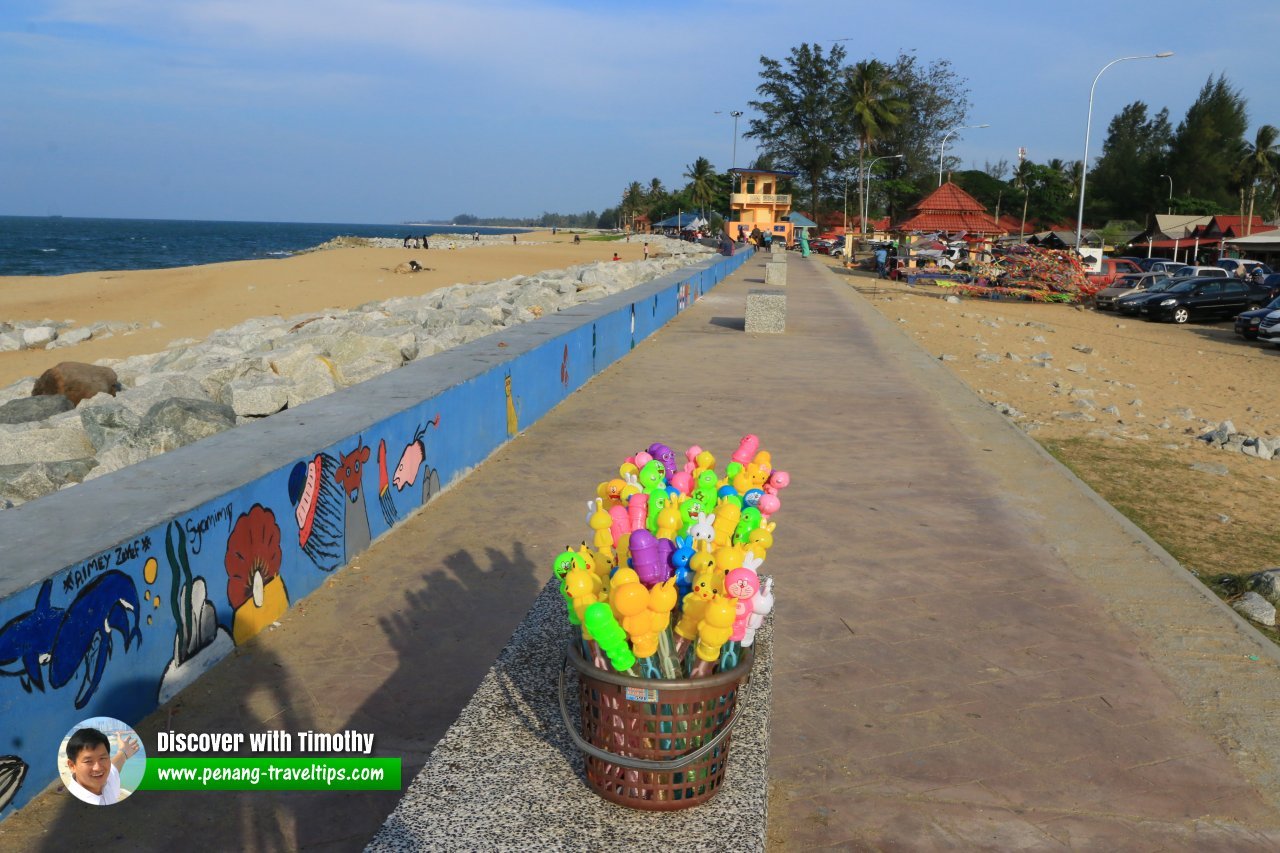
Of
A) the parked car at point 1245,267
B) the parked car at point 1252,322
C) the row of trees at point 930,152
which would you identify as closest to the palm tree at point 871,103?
the row of trees at point 930,152

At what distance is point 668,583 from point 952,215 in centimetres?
5773

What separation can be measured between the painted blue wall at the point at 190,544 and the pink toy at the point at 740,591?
2.42 m

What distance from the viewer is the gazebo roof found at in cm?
5531

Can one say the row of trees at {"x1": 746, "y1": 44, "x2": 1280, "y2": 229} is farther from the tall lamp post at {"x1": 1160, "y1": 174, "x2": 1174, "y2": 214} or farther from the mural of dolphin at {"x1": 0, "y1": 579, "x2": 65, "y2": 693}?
the mural of dolphin at {"x1": 0, "y1": 579, "x2": 65, "y2": 693}

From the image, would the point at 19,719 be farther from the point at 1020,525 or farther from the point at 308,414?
the point at 1020,525

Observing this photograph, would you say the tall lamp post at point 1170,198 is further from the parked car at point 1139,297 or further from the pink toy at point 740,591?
the pink toy at point 740,591

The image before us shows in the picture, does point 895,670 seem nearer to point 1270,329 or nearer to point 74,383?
point 74,383

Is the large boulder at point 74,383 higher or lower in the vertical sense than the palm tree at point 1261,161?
lower

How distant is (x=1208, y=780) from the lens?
3.90 m

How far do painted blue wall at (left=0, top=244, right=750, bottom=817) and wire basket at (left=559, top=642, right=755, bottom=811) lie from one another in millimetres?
2046

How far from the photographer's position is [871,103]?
79375mm

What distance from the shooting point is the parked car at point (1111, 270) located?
3238cm

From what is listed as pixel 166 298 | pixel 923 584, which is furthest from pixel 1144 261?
pixel 923 584

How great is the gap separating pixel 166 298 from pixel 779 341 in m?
20.1
